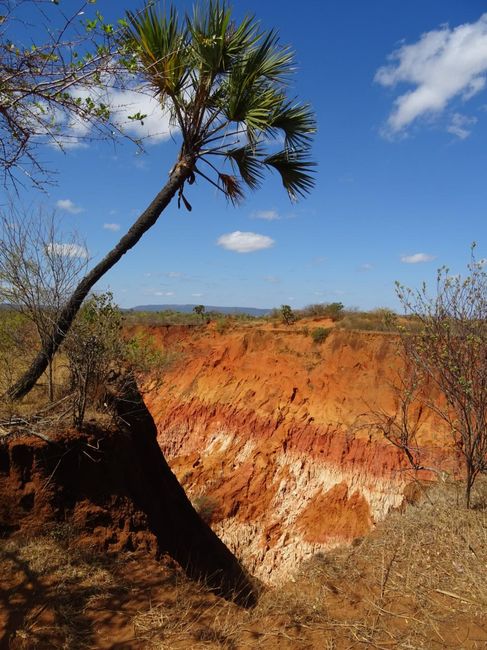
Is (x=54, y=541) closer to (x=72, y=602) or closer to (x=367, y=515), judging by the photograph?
(x=72, y=602)

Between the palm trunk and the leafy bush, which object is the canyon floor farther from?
the leafy bush

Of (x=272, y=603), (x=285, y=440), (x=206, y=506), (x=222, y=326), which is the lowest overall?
(x=206, y=506)

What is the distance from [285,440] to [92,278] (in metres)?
10.3

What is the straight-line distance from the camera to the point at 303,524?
12617mm

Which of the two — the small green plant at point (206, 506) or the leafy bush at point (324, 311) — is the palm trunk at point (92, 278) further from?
the leafy bush at point (324, 311)

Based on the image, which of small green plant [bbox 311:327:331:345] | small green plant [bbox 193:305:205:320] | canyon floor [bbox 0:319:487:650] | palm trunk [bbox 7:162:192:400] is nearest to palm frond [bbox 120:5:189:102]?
palm trunk [bbox 7:162:192:400]

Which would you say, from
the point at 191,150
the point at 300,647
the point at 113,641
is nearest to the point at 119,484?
the point at 113,641

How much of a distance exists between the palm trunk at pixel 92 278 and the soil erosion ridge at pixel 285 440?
7.53 metres

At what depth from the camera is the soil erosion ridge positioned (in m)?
12.2

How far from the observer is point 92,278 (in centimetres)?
637

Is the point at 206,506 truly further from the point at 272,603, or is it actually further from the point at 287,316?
the point at 287,316

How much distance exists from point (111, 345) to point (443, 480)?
18.4 ft

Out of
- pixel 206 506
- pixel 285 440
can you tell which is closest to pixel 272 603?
pixel 206 506

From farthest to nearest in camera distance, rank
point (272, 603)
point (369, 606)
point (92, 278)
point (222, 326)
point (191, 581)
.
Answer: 1. point (222, 326)
2. point (92, 278)
3. point (191, 581)
4. point (272, 603)
5. point (369, 606)
